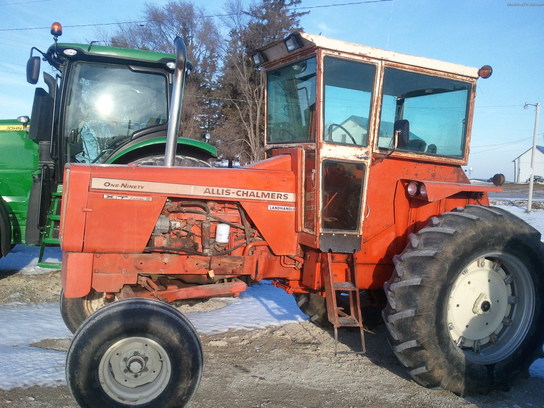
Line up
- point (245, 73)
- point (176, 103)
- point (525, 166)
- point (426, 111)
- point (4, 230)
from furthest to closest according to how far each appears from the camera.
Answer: point (525, 166) → point (245, 73) → point (4, 230) → point (426, 111) → point (176, 103)

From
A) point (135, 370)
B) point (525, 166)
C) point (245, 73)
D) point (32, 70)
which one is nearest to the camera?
point (135, 370)

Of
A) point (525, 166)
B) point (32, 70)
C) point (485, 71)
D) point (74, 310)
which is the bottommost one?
point (74, 310)

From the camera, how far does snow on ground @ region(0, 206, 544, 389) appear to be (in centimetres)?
355

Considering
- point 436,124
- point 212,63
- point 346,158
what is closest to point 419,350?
point 346,158

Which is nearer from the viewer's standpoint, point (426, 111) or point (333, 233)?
point (333, 233)

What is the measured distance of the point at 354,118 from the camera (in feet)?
12.1

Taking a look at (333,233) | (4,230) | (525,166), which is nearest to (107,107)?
(4,230)

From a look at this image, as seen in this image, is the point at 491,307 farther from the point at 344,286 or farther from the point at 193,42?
the point at 193,42

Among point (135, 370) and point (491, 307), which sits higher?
point (491, 307)

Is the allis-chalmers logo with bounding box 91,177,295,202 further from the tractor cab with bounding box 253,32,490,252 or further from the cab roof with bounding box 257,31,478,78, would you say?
the cab roof with bounding box 257,31,478,78

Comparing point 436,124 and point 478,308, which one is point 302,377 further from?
point 436,124

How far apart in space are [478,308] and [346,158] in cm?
163

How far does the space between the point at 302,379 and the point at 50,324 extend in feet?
8.85

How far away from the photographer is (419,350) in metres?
3.37
